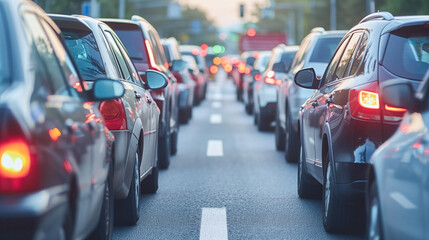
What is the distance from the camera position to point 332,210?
8250 millimetres

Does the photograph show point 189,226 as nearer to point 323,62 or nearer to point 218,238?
point 218,238

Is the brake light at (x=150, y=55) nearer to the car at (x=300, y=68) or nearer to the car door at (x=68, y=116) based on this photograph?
the car at (x=300, y=68)

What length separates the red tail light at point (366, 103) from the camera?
7516 millimetres

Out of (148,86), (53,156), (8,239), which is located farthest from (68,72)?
(148,86)

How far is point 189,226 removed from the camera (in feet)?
29.4

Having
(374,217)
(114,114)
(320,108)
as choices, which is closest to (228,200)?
(320,108)

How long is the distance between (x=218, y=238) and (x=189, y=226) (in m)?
0.65

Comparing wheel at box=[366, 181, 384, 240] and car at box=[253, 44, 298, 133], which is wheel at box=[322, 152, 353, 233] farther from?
car at box=[253, 44, 298, 133]

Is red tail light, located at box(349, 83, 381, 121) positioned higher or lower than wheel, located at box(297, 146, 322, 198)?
higher

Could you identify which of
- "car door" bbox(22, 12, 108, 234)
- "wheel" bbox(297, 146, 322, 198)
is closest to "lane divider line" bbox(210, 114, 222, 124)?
"wheel" bbox(297, 146, 322, 198)

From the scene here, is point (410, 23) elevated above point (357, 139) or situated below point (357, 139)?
above

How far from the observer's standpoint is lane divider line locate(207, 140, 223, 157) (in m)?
16.4

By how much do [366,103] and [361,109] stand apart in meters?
0.05

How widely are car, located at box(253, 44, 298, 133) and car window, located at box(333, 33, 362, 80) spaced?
8493 mm
